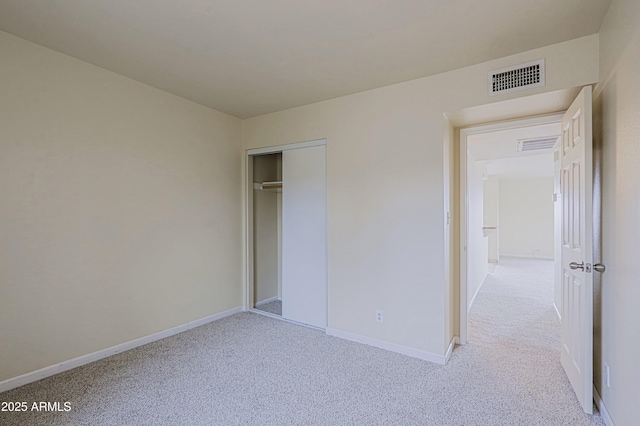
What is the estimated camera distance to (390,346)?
115 inches

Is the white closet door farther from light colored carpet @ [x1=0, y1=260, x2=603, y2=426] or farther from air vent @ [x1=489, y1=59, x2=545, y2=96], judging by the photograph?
air vent @ [x1=489, y1=59, x2=545, y2=96]

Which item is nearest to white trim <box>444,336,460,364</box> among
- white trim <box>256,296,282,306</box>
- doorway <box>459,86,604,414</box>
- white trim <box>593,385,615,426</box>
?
doorway <box>459,86,604,414</box>

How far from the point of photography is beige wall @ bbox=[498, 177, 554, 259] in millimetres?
9047

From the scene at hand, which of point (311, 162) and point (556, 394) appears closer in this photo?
point (556, 394)

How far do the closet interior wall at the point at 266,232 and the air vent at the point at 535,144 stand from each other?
3.29m

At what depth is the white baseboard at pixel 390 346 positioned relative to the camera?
268cm

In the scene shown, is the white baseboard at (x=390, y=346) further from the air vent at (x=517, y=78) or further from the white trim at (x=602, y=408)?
the air vent at (x=517, y=78)

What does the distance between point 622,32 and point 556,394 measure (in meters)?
2.36

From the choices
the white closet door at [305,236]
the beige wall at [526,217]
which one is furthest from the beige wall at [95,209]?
the beige wall at [526,217]

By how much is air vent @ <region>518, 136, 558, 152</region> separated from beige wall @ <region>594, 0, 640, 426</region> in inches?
65.8

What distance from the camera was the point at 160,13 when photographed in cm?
193

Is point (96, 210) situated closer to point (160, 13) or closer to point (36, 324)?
point (36, 324)

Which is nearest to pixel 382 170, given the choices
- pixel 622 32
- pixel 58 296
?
pixel 622 32

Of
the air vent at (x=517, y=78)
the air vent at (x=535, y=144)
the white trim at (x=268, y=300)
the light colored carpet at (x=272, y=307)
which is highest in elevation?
the air vent at (x=517, y=78)
